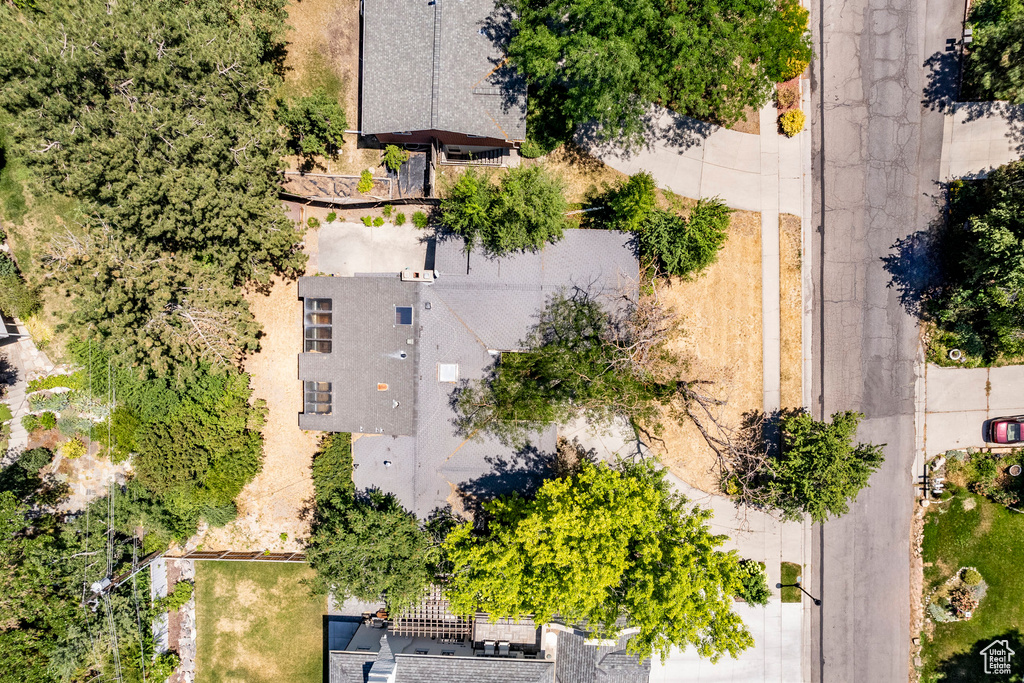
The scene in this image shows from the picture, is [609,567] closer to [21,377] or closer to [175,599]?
[175,599]

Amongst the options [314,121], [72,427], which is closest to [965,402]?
[314,121]

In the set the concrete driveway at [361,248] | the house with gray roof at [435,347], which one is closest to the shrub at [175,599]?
the house with gray roof at [435,347]

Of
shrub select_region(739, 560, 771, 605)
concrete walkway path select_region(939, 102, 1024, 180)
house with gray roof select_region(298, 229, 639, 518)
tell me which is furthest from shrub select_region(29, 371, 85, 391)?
concrete walkway path select_region(939, 102, 1024, 180)

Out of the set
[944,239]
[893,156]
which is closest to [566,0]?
[893,156]

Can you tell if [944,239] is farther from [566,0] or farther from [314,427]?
[314,427]

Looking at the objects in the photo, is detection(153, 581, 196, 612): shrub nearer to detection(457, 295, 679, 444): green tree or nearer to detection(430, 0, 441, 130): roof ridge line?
detection(457, 295, 679, 444): green tree

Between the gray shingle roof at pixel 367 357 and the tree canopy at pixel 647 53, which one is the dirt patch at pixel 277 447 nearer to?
the gray shingle roof at pixel 367 357

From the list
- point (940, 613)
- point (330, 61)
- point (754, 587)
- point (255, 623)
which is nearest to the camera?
point (754, 587)
